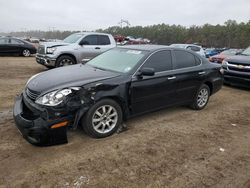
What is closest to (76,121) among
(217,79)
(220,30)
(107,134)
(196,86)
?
(107,134)

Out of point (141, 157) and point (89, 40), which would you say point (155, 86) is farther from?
point (89, 40)

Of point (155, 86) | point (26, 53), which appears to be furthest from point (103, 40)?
point (26, 53)

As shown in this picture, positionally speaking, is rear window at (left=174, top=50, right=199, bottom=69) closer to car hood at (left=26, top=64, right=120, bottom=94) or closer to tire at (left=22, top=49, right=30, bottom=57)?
car hood at (left=26, top=64, right=120, bottom=94)

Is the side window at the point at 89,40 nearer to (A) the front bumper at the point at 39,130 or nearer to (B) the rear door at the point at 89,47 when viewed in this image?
(B) the rear door at the point at 89,47

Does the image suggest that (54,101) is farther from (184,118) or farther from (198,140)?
(184,118)

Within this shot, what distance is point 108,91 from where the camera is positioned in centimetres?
398

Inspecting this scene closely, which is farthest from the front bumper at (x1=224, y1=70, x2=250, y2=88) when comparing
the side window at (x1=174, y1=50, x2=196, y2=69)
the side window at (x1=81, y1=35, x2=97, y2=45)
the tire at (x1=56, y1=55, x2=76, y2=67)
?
the tire at (x1=56, y1=55, x2=76, y2=67)

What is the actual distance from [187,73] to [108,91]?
2130mm

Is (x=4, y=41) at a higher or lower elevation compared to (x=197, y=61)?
higher

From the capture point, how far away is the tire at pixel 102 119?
3.83 metres

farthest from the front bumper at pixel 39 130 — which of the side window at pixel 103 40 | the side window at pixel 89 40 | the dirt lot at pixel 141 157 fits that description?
the side window at pixel 103 40

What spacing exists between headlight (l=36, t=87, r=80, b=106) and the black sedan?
14248 millimetres

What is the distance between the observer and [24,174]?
3027 millimetres

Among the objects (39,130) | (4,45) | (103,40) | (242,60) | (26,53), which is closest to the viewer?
(39,130)
